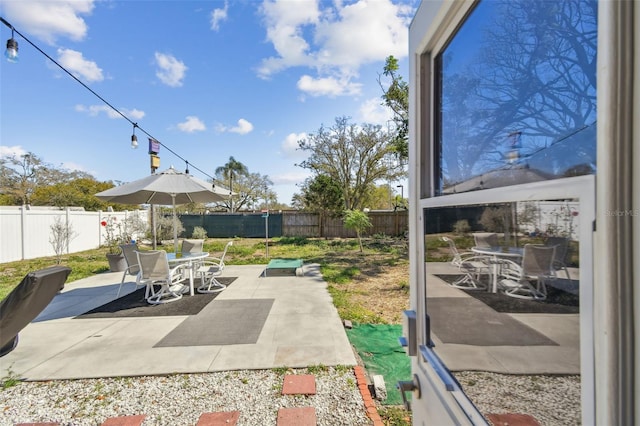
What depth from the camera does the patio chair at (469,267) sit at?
77cm

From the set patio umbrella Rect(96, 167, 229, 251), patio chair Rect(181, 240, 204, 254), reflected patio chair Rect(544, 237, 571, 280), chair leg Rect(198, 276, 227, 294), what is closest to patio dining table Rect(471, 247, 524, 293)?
reflected patio chair Rect(544, 237, 571, 280)

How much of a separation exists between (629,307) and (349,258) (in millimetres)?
9032

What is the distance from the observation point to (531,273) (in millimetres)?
Answer: 594

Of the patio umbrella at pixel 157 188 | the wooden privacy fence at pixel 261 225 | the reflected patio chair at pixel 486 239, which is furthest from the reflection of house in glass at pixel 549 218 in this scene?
the wooden privacy fence at pixel 261 225

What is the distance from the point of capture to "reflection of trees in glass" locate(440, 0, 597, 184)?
0.48m

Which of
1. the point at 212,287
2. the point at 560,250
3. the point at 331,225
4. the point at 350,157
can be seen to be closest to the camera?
the point at 560,250

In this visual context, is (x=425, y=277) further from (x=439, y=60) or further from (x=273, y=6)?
(x=273, y=6)

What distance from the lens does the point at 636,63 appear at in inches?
14.5

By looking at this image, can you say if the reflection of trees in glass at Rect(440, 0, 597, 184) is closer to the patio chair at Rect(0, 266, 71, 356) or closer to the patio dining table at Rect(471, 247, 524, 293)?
the patio dining table at Rect(471, 247, 524, 293)

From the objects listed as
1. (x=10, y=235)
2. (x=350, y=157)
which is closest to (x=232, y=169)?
(x=350, y=157)

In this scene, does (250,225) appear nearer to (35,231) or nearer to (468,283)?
(35,231)

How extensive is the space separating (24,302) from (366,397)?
2776mm

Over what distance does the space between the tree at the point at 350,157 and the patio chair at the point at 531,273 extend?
1557cm

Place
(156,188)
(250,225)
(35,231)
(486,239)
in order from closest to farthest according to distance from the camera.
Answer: (486,239) → (156,188) → (35,231) → (250,225)
